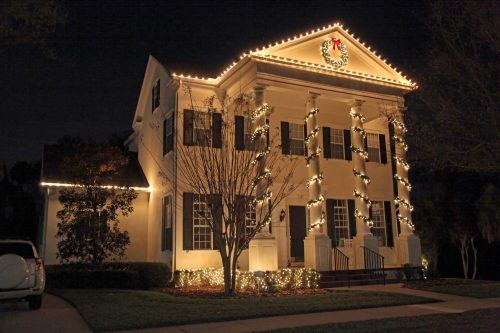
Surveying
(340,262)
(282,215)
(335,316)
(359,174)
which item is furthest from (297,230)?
(335,316)

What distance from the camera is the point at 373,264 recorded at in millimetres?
16125

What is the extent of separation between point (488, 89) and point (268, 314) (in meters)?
6.65

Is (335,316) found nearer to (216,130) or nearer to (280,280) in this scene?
(280,280)

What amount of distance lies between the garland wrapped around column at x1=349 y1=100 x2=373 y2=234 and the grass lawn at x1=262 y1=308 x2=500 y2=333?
7.17m

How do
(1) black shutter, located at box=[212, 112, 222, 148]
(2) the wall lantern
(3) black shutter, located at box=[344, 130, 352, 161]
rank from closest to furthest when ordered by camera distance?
(1) black shutter, located at box=[212, 112, 222, 148], (2) the wall lantern, (3) black shutter, located at box=[344, 130, 352, 161]

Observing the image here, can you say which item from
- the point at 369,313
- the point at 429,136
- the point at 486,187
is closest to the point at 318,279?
the point at 369,313

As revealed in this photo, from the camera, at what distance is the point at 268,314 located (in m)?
9.36

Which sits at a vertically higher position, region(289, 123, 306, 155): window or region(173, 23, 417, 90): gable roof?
region(173, 23, 417, 90): gable roof

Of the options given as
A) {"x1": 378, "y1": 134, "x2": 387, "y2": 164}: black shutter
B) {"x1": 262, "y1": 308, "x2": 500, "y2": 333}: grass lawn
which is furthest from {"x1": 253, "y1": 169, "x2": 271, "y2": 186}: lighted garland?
{"x1": 378, "y1": 134, "x2": 387, "y2": 164}: black shutter

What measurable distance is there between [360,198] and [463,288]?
14.6 feet

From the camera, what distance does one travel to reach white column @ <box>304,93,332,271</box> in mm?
15016

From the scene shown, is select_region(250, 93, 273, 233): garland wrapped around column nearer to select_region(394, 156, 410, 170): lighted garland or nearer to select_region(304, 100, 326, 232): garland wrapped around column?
select_region(304, 100, 326, 232): garland wrapped around column

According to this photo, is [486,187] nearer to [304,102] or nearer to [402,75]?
[402,75]

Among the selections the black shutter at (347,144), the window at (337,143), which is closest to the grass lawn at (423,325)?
the window at (337,143)
